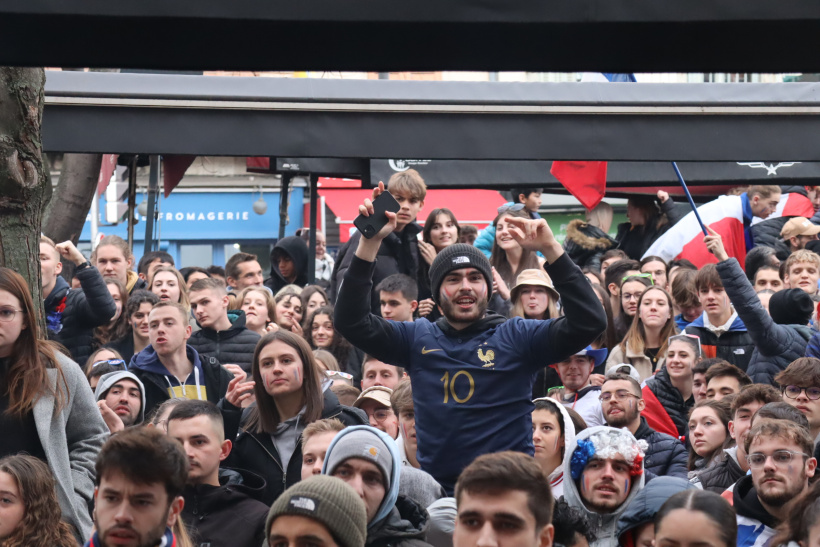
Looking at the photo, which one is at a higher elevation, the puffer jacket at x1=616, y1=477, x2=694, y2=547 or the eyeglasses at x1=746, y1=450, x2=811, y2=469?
the eyeglasses at x1=746, y1=450, x2=811, y2=469

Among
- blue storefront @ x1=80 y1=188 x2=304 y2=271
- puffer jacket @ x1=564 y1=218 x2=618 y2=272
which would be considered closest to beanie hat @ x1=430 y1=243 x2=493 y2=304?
puffer jacket @ x1=564 y1=218 x2=618 y2=272

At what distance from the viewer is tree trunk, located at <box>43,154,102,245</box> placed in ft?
35.5

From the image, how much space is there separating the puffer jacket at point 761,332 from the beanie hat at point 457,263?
227 cm

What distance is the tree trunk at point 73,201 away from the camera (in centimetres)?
1082

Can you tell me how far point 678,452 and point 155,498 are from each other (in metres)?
3.39

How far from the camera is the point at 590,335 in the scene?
5.00 m

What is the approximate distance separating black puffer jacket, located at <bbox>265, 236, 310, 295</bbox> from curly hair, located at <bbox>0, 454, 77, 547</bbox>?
21.0ft

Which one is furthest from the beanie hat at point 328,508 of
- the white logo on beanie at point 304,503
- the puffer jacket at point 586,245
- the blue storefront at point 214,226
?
the blue storefront at point 214,226

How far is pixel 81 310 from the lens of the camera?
745 centimetres

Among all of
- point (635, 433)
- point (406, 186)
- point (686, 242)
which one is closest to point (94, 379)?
point (406, 186)

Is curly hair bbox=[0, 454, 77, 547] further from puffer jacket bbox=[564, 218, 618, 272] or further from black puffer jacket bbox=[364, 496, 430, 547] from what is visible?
puffer jacket bbox=[564, 218, 618, 272]

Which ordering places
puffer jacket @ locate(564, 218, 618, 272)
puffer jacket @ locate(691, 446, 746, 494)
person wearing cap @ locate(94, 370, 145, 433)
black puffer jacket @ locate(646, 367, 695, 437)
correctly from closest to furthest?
A: puffer jacket @ locate(691, 446, 746, 494), person wearing cap @ locate(94, 370, 145, 433), black puffer jacket @ locate(646, 367, 695, 437), puffer jacket @ locate(564, 218, 618, 272)

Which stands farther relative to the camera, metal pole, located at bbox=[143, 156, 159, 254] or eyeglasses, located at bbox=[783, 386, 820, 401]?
metal pole, located at bbox=[143, 156, 159, 254]

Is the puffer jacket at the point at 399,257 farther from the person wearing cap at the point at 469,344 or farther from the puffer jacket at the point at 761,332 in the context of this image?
the person wearing cap at the point at 469,344
